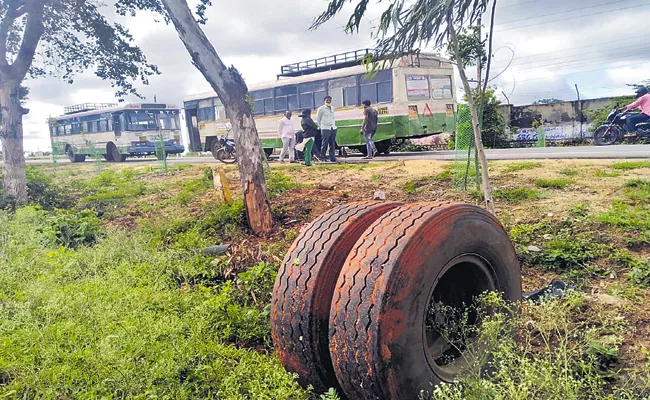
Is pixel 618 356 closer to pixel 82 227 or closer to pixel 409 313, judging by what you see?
pixel 409 313

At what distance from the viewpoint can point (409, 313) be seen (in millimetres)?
2178

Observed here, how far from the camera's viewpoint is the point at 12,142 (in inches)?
369

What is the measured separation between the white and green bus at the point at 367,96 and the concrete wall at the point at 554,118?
13.0 feet

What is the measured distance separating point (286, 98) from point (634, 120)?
11.7 metres

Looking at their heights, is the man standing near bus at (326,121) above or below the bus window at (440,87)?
below

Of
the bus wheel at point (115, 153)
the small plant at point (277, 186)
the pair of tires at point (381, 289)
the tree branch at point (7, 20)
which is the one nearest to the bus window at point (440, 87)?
the small plant at point (277, 186)

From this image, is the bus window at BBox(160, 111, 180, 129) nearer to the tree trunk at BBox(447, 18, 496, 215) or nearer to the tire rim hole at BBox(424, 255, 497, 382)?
the tree trunk at BBox(447, 18, 496, 215)

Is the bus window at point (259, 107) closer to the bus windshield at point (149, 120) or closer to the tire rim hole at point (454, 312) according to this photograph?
the bus windshield at point (149, 120)

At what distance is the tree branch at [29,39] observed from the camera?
30.6 feet

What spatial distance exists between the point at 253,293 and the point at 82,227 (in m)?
3.57

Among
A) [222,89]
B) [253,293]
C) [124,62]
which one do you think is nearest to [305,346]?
[253,293]

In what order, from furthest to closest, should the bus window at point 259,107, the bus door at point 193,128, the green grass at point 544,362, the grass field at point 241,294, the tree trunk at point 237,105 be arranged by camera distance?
1. the bus door at point 193,128
2. the bus window at point 259,107
3. the tree trunk at point 237,105
4. the grass field at point 241,294
5. the green grass at point 544,362

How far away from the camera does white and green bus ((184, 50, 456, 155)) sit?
1571 cm

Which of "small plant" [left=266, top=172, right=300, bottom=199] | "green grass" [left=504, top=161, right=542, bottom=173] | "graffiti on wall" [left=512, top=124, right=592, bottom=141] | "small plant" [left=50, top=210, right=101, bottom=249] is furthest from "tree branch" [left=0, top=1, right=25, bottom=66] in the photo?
"graffiti on wall" [left=512, top=124, right=592, bottom=141]
